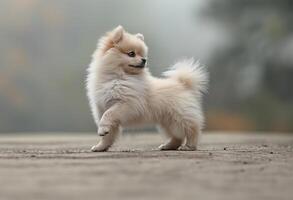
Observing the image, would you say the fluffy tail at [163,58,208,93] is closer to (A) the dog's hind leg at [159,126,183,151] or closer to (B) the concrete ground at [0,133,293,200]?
(A) the dog's hind leg at [159,126,183,151]

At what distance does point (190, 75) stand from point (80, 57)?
7.47 metres

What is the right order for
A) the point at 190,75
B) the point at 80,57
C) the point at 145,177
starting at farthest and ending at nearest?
the point at 80,57 → the point at 190,75 → the point at 145,177

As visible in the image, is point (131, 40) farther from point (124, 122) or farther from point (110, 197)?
point (110, 197)

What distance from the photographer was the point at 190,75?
548 centimetres

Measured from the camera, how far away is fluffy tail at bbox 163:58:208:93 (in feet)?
18.0

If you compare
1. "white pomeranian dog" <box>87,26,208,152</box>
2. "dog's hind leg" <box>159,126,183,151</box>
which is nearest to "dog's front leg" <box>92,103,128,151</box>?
"white pomeranian dog" <box>87,26,208,152</box>

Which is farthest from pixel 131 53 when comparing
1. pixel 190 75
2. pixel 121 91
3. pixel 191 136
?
pixel 191 136

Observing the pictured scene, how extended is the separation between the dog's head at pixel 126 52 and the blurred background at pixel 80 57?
6.79 m

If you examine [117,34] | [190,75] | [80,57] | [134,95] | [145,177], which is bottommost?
[145,177]

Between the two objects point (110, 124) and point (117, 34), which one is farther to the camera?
point (117, 34)

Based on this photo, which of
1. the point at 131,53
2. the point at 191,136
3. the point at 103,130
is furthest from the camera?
the point at 191,136

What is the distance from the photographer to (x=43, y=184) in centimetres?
311

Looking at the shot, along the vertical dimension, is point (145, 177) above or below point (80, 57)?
below

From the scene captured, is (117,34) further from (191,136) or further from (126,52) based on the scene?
(191,136)
